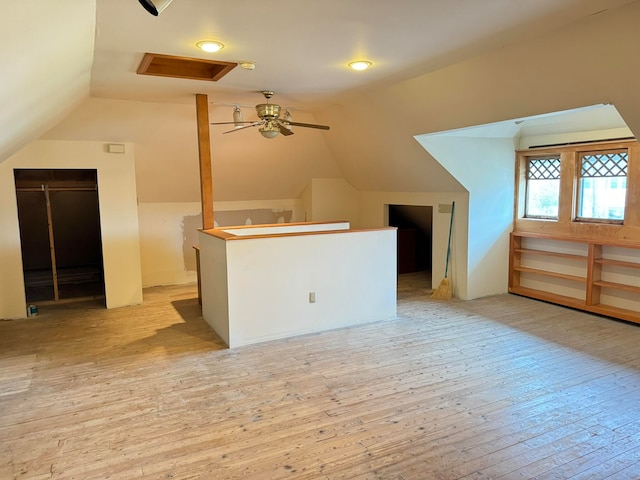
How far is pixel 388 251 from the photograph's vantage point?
16.1ft

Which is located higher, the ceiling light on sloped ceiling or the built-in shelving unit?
the ceiling light on sloped ceiling

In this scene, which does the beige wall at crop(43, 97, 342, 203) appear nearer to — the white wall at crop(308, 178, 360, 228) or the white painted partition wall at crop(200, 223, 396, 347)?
the white wall at crop(308, 178, 360, 228)

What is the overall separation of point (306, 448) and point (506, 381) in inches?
69.3

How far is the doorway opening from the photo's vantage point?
7573 millimetres

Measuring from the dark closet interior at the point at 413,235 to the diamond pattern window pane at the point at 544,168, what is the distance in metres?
1.82

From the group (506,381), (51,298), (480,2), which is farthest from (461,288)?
(51,298)

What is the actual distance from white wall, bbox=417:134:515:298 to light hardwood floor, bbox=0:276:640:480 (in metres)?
1.15

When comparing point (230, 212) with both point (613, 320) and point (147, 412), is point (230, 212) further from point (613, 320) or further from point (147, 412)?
point (613, 320)

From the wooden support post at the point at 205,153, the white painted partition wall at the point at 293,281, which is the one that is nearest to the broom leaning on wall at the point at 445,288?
the white painted partition wall at the point at 293,281

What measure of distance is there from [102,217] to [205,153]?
1.72 meters

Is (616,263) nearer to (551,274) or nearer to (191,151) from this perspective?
(551,274)

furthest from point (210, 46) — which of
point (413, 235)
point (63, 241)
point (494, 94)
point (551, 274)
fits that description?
point (63, 241)

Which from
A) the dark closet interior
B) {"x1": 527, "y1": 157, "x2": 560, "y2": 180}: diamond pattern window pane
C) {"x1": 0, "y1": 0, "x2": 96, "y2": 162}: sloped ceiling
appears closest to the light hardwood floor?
{"x1": 527, "y1": 157, "x2": 560, "y2": 180}: diamond pattern window pane

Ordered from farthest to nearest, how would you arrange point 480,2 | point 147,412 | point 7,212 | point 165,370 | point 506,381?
point 7,212 < point 165,370 < point 506,381 < point 147,412 < point 480,2
